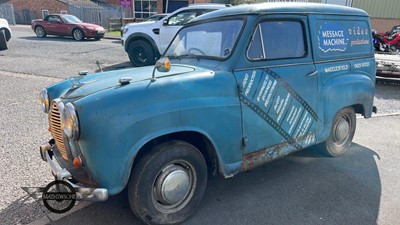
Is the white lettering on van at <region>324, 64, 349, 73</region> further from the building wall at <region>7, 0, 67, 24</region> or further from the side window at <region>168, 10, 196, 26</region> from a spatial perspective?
the building wall at <region>7, 0, 67, 24</region>

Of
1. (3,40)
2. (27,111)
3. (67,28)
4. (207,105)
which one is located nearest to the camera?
(207,105)

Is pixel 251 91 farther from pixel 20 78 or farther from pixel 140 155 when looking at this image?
pixel 20 78

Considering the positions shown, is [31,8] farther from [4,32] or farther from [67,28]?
[4,32]

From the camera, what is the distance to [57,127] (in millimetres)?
2600

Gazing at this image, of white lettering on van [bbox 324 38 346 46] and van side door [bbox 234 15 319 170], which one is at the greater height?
white lettering on van [bbox 324 38 346 46]

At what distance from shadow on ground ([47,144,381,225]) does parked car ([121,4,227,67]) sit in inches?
257

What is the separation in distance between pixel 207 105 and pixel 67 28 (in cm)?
1855

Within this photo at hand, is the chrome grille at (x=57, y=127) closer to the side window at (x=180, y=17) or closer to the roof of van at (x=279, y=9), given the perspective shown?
the roof of van at (x=279, y=9)

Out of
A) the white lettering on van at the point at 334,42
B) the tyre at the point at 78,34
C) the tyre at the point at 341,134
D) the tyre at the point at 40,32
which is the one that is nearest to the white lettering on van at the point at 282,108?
the white lettering on van at the point at 334,42

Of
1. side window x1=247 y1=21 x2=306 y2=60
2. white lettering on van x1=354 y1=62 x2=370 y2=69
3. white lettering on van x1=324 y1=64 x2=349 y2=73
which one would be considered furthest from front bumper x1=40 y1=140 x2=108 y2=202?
white lettering on van x1=354 y1=62 x2=370 y2=69

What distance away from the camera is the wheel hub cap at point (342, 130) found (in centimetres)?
407

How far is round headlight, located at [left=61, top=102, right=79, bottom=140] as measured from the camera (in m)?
2.19

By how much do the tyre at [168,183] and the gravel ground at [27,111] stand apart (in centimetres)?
110

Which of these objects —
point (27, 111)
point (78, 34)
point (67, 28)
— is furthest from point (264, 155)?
point (67, 28)
